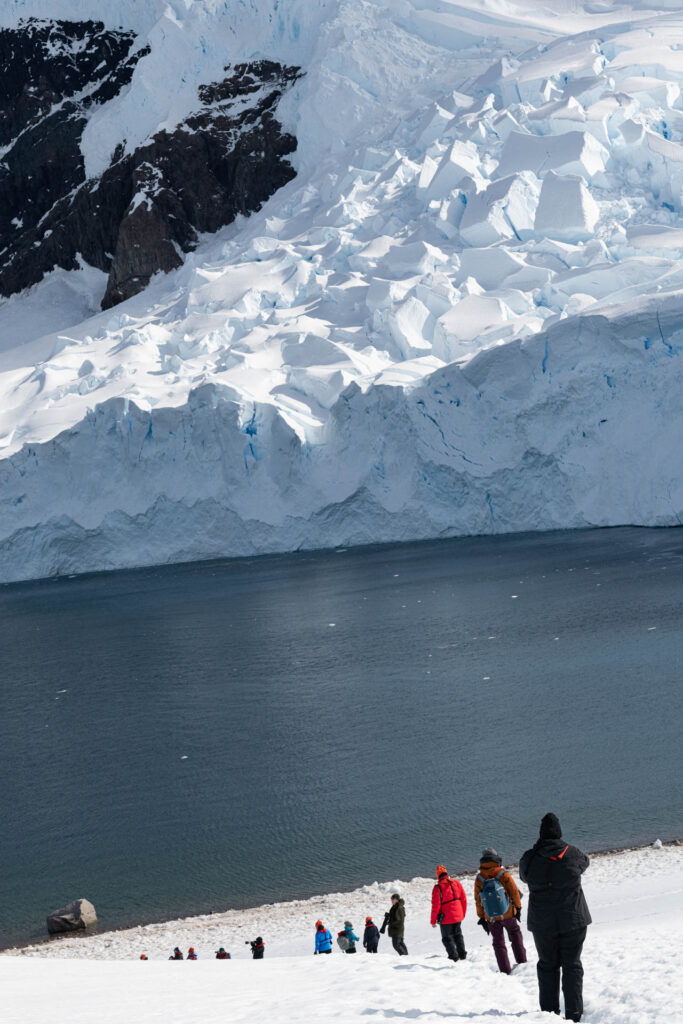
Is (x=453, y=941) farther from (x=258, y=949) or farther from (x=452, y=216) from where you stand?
(x=452, y=216)

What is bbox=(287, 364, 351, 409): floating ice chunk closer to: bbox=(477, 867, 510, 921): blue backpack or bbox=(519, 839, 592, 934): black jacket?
bbox=(477, 867, 510, 921): blue backpack

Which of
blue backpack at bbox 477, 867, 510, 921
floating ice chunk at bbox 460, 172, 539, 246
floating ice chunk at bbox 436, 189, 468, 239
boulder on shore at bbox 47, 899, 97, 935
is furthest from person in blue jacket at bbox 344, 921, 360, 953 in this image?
floating ice chunk at bbox 436, 189, 468, 239

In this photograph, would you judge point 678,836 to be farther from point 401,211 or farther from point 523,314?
point 401,211

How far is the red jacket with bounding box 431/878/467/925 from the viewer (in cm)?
648

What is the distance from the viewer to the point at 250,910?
33.9ft

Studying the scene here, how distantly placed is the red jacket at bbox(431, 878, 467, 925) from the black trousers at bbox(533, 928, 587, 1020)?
154 cm

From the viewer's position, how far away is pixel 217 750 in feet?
48.4

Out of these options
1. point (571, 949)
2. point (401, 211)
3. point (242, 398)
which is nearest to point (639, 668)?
point (571, 949)

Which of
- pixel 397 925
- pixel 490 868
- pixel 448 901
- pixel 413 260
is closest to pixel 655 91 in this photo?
pixel 413 260

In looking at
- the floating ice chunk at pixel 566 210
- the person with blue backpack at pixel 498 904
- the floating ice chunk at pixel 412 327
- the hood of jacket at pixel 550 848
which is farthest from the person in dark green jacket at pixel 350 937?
the floating ice chunk at pixel 566 210

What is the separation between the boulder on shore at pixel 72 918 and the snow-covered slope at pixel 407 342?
18.8m

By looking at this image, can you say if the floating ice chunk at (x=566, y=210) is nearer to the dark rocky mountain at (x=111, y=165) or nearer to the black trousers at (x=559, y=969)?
the dark rocky mountain at (x=111, y=165)

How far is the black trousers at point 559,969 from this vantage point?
4863mm

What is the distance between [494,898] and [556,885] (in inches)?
47.9
